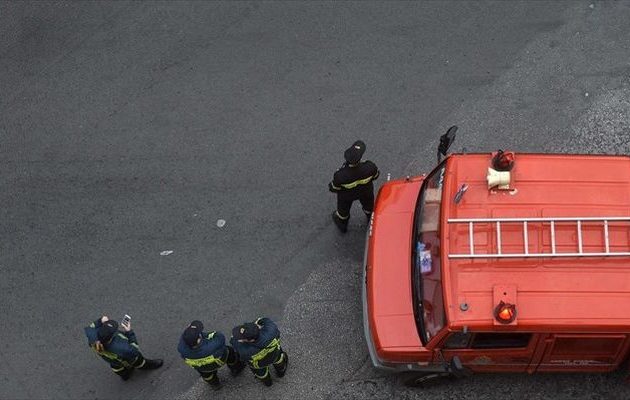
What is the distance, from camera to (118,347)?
7.42 m

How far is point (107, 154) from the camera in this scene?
10023mm

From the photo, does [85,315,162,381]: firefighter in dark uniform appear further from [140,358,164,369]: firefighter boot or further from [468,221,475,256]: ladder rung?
[468,221,475,256]: ladder rung

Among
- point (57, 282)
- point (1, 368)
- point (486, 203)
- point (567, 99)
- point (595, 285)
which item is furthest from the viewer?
point (567, 99)

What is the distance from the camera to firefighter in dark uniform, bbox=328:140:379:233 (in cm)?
799

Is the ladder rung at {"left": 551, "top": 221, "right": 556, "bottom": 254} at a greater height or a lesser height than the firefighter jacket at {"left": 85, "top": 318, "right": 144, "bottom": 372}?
greater

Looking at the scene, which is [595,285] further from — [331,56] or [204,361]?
[331,56]

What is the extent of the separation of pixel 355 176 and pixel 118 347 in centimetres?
332

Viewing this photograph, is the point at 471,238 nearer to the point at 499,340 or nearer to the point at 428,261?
the point at 428,261

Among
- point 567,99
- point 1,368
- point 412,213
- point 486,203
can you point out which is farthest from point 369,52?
point 1,368

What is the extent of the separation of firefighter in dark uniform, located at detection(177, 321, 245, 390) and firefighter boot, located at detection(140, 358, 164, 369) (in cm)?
89

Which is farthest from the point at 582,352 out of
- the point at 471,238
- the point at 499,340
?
the point at 471,238

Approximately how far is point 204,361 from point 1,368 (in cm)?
297

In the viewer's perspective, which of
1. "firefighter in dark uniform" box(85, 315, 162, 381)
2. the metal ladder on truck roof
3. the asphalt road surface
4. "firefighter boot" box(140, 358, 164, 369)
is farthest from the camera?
the asphalt road surface

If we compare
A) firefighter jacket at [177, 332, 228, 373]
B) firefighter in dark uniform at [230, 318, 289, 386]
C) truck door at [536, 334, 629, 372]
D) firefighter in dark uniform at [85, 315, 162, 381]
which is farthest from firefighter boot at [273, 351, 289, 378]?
truck door at [536, 334, 629, 372]
